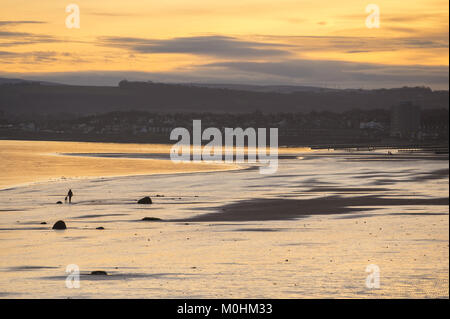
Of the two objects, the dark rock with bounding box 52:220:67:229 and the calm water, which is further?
the dark rock with bounding box 52:220:67:229

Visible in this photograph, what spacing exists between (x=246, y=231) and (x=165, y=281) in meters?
8.95

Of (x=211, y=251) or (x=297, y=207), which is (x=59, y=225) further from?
(x=297, y=207)

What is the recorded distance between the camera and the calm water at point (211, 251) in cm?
1698

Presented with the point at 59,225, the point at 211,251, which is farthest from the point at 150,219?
the point at 211,251

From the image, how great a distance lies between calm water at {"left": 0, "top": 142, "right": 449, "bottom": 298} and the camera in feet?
55.7

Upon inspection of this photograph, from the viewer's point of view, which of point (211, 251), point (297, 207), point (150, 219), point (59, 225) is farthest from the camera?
point (297, 207)

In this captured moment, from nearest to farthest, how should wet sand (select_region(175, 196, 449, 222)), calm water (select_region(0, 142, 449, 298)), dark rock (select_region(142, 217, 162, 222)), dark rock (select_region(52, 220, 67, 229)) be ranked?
calm water (select_region(0, 142, 449, 298)) → dark rock (select_region(52, 220, 67, 229)) → dark rock (select_region(142, 217, 162, 222)) → wet sand (select_region(175, 196, 449, 222))

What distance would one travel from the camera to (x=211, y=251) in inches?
867

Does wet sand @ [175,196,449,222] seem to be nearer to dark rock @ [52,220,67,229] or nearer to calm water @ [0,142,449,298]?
calm water @ [0,142,449,298]

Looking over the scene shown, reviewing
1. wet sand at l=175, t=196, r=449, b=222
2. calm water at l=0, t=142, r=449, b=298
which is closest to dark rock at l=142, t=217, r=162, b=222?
calm water at l=0, t=142, r=449, b=298

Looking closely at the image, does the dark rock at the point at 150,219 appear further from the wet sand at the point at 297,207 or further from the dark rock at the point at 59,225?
the dark rock at the point at 59,225

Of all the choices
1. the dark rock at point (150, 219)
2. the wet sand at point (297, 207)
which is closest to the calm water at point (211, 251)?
the dark rock at point (150, 219)

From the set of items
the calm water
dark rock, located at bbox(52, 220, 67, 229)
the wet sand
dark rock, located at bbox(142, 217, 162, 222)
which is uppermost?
the wet sand
